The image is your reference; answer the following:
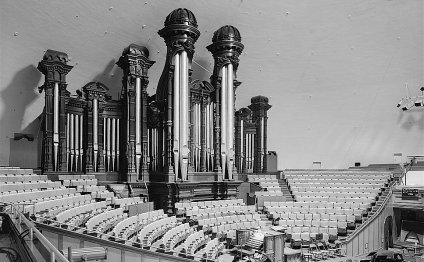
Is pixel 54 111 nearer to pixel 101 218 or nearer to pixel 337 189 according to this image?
pixel 101 218

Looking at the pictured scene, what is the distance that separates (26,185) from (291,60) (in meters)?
13.3

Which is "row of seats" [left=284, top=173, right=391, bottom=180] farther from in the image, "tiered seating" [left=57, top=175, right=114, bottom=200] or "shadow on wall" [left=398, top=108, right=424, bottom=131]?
"tiered seating" [left=57, top=175, right=114, bottom=200]

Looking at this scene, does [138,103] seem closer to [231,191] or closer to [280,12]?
[231,191]

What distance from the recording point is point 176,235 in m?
9.55

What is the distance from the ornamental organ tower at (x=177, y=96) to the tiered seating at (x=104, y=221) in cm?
368

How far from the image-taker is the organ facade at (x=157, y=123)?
12250 mm

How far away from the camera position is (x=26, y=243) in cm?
361

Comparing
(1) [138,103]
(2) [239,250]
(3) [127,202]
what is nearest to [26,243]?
(2) [239,250]

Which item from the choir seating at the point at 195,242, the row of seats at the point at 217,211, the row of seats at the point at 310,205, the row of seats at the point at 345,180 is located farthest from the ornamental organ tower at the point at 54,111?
the row of seats at the point at 345,180

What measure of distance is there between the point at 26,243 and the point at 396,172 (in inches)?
636

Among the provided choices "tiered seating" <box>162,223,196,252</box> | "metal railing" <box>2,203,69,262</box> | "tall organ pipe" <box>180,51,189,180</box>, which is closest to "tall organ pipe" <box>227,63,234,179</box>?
"tall organ pipe" <box>180,51,189,180</box>

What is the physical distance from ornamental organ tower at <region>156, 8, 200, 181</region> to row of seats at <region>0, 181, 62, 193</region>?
3822 millimetres

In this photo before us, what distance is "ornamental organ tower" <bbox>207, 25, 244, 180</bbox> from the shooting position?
1503 centimetres

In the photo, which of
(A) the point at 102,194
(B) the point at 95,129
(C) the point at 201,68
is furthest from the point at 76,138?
(C) the point at 201,68
